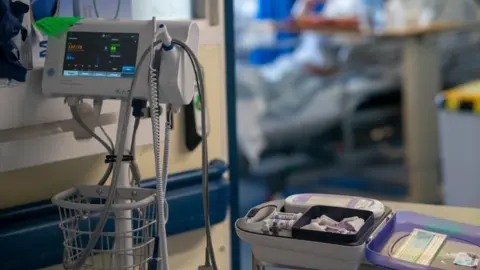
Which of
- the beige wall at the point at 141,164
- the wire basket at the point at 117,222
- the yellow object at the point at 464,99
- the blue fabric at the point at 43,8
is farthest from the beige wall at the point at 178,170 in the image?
the yellow object at the point at 464,99

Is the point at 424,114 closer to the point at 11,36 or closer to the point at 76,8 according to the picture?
the point at 76,8

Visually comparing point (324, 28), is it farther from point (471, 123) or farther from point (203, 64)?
point (203, 64)

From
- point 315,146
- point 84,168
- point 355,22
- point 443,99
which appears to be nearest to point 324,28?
point 355,22

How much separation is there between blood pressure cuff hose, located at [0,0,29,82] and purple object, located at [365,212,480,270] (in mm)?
768

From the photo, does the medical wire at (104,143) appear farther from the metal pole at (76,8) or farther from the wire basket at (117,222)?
the metal pole at (76,8)

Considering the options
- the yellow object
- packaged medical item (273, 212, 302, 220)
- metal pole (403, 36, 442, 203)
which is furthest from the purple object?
metal pole (403, 36, 442, 203)

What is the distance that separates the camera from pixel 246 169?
176 inches

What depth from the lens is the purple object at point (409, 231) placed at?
1118mm

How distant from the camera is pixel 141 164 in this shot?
167cm

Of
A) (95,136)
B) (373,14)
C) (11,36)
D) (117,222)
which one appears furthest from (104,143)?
(373,14)

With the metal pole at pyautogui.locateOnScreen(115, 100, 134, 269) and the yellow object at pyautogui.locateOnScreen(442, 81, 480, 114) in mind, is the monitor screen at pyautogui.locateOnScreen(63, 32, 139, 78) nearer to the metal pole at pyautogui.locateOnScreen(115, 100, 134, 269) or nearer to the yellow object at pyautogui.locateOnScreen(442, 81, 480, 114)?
the metal pole at pyautogui.locateOnScreen(115, 100, 134, 269)

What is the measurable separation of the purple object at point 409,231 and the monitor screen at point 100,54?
0.56 meters

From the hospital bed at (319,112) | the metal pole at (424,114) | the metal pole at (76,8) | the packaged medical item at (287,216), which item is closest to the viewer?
the packaged medical item at (287,216)

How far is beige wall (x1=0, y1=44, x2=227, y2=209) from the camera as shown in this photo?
4.68ft
